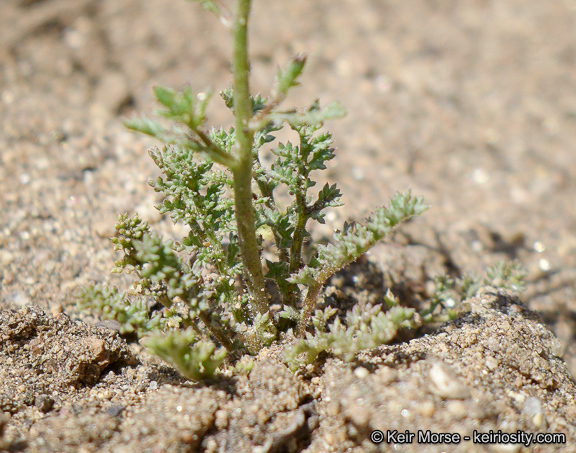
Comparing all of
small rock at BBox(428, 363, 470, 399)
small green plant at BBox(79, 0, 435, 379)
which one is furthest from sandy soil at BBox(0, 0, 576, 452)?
small green plant at BBox(79, 0, 435, 379)

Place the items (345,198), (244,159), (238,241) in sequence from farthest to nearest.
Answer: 1. (345,198)
2. (238,241)
3. (244,159)

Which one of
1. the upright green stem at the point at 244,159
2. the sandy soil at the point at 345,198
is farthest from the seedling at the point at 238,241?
the sandy soil at the point at 345,198

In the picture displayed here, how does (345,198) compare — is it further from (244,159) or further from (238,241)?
(244,159)

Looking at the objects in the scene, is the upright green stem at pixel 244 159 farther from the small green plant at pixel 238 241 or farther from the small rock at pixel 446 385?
the small rock at pixel 446 385

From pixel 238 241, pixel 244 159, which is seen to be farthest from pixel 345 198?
pixel 244 159

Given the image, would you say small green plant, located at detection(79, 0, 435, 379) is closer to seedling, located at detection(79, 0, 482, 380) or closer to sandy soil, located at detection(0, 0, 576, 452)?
seedling, located at detection(79, 0, 482, 380)

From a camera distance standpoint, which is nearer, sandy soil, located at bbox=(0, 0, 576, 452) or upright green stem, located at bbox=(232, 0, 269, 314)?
upright green stem, located at bbox=(232, 0, 269, 314)
